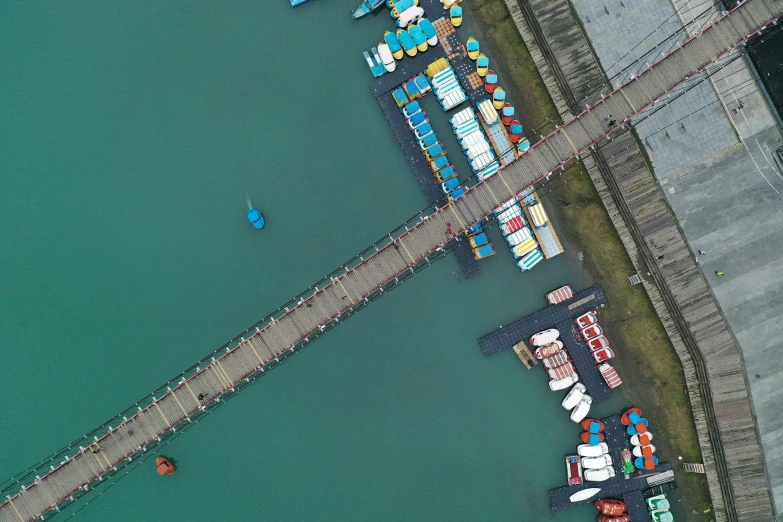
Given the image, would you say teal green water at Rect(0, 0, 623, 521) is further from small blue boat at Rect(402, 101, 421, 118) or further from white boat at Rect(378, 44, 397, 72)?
small blue boat at Rect(402, 101, 421, 118)

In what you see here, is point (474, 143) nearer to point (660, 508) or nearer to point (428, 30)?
point (428, 30)

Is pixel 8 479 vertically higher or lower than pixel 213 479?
higher

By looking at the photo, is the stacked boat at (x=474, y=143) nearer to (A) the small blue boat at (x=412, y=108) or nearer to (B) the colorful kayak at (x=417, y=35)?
(A) the small blue boat at (x=412, y=108)

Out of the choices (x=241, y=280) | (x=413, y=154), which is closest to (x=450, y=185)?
(x=413, y=154)

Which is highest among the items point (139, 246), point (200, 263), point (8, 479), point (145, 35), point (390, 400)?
point (145, 35)

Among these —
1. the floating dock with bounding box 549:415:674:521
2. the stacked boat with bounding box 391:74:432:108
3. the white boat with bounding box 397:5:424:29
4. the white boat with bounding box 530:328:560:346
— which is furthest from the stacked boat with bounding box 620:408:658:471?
the white boat with bounding box 397:5:424:29

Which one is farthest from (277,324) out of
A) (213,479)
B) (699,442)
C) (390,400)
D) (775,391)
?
(775,391)

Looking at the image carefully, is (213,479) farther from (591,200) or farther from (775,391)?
(775,391)
